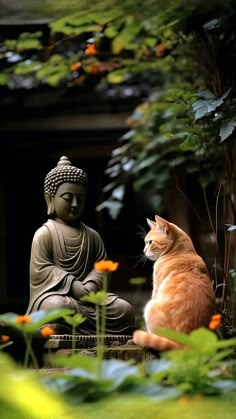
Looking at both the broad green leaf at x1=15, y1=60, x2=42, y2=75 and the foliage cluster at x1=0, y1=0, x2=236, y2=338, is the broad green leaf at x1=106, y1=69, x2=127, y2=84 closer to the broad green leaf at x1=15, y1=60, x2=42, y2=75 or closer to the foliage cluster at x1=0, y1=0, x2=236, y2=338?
the foliage cluster at x1=0, y1=0, x2=236, y2=338

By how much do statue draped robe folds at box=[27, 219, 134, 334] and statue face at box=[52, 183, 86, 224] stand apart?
0.19 ft

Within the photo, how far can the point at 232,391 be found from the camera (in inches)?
55.7

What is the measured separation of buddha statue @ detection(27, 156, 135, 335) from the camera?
418 centimetres

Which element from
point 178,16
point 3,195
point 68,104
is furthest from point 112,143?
point 178,16

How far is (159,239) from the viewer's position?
12.9ft

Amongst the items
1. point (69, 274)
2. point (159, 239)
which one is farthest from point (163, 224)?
point (69, 274)

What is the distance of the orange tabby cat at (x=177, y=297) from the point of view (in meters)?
3.53

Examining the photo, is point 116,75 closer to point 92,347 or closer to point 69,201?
point 69,201

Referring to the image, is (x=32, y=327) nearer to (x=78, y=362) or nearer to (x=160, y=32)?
(x=78, y=362)

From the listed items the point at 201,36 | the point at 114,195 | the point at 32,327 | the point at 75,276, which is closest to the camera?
the point at 32,327

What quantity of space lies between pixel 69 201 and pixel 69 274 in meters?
0.41

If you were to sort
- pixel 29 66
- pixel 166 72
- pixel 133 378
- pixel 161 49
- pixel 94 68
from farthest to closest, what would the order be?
pixel 166 72
pixel 94 68
pixel 29 66
pixel 161 49
pixel 133 378

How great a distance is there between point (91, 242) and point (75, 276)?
0.78 feet

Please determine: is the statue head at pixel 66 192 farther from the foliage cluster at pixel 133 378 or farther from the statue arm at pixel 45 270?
the foliage cluster at pixel 133 378
